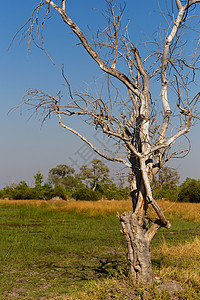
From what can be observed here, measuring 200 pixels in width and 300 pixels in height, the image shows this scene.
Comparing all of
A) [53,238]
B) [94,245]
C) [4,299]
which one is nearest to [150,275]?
[4,299]

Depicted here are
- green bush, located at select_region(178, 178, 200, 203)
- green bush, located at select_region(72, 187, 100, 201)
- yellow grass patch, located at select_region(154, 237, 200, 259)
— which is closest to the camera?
yellow grass patch, located at select_region(154, 237, 200, 259)

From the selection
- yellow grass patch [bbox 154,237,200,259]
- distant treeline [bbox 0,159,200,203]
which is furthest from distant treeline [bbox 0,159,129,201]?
yellow grass patch [bbox 154,237,200,259]

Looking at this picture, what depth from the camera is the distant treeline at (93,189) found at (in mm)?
4914

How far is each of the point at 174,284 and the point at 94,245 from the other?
4.79m

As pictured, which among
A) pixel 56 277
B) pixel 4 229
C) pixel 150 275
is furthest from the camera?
pixel 4 229

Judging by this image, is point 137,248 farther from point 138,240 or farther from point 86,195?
point 86,195

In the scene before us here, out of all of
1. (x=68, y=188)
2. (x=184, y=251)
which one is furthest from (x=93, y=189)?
(x=184, y=251)

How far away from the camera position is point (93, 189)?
40.9 m

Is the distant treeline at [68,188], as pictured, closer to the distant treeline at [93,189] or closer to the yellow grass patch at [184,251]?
the distant treeline at [93,189]

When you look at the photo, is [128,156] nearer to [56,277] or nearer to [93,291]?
[93,291]

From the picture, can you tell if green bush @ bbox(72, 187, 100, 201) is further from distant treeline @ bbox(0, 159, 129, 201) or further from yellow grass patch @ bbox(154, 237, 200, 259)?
yellow grass patch @ bbox(154, 237, 200, 259)

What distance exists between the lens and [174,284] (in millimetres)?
4461

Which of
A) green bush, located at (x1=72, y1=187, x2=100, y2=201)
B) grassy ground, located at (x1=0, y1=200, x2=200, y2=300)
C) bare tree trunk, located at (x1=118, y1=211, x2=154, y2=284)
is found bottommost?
grassy ground, located at (x1=0, y1=200, x2=200, y2=300)

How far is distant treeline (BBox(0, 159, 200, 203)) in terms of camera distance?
491cm
